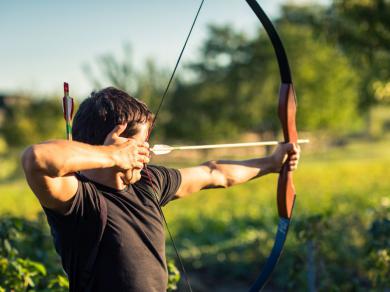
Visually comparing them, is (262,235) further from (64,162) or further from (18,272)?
(64,162)

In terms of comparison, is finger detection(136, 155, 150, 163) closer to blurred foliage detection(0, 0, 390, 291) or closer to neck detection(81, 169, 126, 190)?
neck detection(81, 169, 126, 190)

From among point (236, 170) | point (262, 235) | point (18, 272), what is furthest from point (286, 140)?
point (262, 235)

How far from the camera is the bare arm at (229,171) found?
2.38m

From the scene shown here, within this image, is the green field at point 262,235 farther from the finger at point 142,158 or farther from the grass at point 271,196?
the finger at point 142,158

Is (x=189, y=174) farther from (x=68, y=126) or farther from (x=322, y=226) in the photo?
(x=322, y=226)

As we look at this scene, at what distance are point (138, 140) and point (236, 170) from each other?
0.80m

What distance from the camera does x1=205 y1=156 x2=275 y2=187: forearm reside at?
2.54 m

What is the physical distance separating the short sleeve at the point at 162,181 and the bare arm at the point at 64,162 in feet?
0.93

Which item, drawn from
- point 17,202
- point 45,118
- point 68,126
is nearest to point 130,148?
point 68,126

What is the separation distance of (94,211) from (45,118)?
92.5 ft

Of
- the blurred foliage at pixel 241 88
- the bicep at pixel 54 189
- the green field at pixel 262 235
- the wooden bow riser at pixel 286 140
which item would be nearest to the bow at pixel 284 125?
the wooden bow riser at pixel 286 140

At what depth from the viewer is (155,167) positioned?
222 centimetres

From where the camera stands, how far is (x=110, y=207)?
1.88 meters

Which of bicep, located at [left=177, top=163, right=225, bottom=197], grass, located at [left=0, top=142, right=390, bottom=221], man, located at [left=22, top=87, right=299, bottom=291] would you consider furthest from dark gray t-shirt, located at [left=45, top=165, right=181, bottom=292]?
grass, located at [left=0, top=142, right=390, bottom=221]
